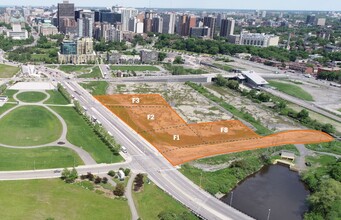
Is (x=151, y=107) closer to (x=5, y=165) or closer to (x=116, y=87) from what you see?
(x=116, y=87)

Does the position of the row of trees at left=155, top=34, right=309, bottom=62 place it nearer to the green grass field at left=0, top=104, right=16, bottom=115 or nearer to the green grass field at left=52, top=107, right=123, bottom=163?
the green grass field at left=52, top=107, right=123, bottom=163

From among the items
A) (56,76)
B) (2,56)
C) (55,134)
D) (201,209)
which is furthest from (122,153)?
(2,56)

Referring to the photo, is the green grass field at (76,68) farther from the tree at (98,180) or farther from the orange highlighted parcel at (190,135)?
the tree at (98,180)

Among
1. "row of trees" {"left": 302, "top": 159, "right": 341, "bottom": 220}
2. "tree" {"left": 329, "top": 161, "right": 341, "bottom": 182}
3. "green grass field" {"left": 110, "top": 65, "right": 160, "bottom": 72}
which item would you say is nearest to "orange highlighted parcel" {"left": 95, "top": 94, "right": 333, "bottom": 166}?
"tree" {"left": 329, "top": 161, "right": 341, "bottom": 182}

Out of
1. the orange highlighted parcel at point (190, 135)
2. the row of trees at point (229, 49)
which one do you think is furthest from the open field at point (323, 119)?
the row of trees at point (229, 49)

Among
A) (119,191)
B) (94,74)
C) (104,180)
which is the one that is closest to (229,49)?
(94,74)

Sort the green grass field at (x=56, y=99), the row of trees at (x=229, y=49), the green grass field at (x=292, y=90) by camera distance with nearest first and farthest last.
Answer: the green grass field at (x=56, y=99) → the green grass field at (x=292, y=90) → the row of trees at (x=229, y=49)
